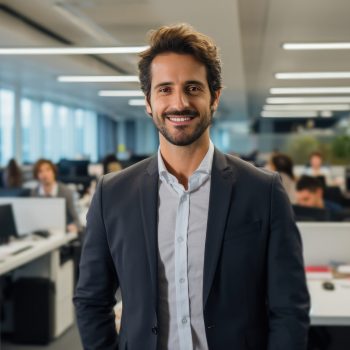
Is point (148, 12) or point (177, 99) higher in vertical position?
point (148, 12)

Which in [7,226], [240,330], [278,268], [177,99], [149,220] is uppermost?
[177,99]

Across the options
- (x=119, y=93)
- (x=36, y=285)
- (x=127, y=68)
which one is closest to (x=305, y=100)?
(x=119, y=93)

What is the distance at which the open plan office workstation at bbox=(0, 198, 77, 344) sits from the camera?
13.9 feet

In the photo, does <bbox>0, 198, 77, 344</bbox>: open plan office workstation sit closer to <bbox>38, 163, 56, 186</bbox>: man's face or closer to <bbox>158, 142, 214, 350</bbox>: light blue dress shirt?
<bbox>38, 163, 56, 186</bbox>: man's face

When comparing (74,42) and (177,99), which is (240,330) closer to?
(177,99)

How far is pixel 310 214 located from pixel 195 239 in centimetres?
270

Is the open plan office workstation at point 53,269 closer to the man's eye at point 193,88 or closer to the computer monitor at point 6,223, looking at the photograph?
the computer monitor at point 6,223

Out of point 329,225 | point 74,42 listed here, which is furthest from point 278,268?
point 74,42

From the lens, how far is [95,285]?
1436 millimetres

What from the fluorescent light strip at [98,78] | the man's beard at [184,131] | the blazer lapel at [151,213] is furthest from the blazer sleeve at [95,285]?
the fluorescent light strip at [98,78]

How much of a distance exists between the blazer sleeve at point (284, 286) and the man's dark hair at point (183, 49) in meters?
0.32

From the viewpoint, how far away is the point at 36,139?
1412 centimetres

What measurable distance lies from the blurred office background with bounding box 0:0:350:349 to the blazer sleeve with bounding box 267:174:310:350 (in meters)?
0.42

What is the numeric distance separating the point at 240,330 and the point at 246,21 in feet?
18.4
